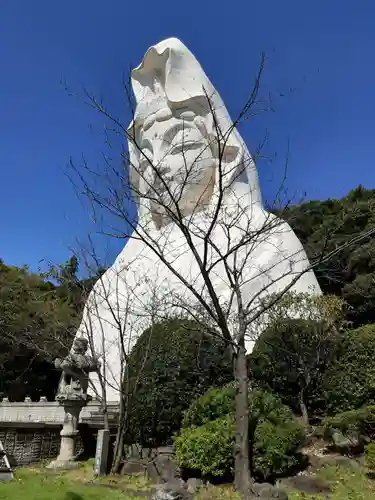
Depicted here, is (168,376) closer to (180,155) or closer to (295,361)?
(295,361)

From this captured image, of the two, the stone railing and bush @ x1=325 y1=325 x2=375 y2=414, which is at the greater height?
the stone railing

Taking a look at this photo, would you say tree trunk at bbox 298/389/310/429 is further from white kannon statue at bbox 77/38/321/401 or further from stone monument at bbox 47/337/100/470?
white kannon statue at bbox 77/38/321/401

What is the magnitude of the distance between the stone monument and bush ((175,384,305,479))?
266 centimetres

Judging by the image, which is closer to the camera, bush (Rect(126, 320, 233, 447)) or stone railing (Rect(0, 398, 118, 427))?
bush (Rect(126, 320, 233, 447))

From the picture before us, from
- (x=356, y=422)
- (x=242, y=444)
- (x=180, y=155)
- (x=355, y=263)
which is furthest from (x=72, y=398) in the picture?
(x=355, y=263)

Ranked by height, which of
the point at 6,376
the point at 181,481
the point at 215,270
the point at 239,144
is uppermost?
the point at 239,144

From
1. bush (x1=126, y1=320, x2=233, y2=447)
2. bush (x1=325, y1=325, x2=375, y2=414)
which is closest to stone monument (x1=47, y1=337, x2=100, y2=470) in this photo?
bush (x1=126, y1=320, x2=233, y2=447)

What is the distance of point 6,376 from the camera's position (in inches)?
793

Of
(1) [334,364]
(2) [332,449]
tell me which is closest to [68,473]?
(2) [332,449]

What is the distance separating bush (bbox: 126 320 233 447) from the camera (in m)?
8.74

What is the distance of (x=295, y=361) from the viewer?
948 cm

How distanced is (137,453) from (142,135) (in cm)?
1204

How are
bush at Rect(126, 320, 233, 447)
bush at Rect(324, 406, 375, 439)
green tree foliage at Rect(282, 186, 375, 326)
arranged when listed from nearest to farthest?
bush at Rect(324, 406, 375, 439)
bush at Rect(126, 320, 233, 447)
green tree foliage at Rect(282, 186, 375, 326)

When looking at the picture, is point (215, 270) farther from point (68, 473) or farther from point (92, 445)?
point (68, 473)
